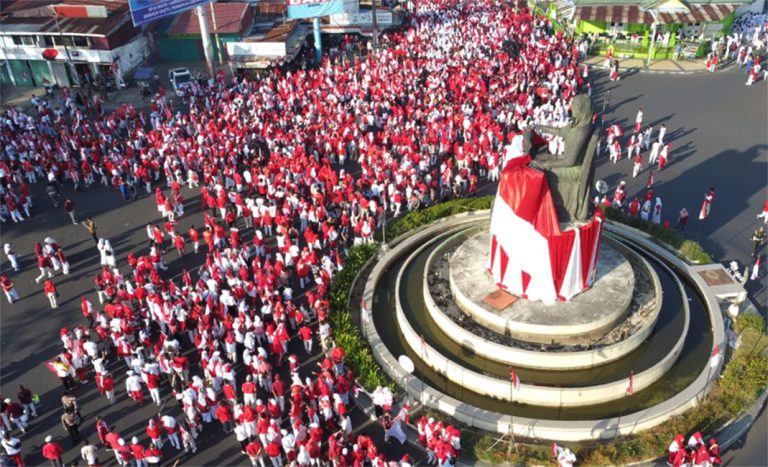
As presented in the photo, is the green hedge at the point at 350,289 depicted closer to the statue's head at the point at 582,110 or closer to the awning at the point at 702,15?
the statue's head at the point at 582,110

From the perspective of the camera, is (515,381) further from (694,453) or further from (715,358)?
(715,358)

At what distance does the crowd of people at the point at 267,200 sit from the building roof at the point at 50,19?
6777mm

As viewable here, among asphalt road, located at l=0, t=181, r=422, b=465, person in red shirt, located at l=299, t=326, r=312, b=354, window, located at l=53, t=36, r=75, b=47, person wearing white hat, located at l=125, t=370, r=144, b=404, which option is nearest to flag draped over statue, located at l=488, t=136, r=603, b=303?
asphalt road, located at l=0, t=181, r=422, b=465

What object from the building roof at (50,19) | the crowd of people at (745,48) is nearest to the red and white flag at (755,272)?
the crowd of people at (745,48)

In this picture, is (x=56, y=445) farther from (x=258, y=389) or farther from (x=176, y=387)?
(x=258, y=389)

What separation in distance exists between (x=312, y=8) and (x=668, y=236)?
3057 cm

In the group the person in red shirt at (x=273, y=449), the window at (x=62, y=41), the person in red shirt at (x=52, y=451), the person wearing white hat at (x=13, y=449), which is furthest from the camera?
the window at (x=62, y=41)

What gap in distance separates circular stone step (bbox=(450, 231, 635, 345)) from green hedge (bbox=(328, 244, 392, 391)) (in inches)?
134

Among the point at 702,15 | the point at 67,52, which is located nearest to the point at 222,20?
the point at 67,52

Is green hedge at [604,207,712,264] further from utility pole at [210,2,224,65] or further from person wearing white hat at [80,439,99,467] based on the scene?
utility pole at [210,2,224,65]

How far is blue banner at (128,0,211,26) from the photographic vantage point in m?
36.8

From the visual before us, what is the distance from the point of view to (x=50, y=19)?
4447cm

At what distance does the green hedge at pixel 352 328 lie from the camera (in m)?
17.8

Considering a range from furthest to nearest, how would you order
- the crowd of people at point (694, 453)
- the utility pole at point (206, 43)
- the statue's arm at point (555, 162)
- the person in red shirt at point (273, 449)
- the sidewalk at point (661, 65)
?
the sidewalk at point (661, 65)
the utility pole at point (206, 43)
the statue's arm at point (555, 162)
the person in red shirt at point (273, 449)
the crowd of people at point (694, 453)
